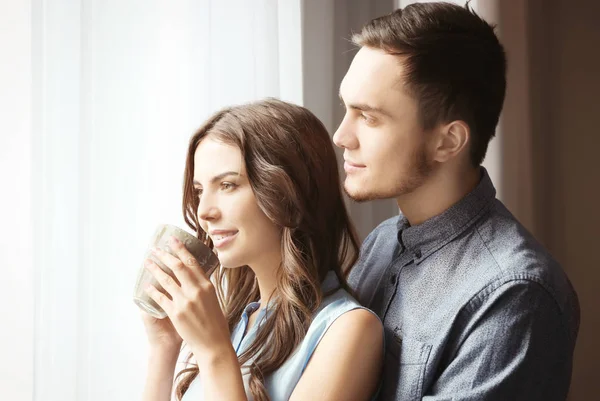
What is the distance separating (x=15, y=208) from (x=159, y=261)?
1.16 ft

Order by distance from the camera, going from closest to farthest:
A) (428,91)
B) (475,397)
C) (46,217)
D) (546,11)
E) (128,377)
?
(475,397) → (428,91) → (46,217) → (128,377) → (546,11)

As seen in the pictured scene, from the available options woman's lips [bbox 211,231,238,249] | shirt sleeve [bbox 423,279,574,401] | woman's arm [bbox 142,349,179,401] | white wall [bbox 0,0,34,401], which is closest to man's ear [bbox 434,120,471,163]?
shirt sleeve [bbox 423,279,574,401]

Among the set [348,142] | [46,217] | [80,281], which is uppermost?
[348,142]

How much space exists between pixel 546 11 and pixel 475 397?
58.7 inches

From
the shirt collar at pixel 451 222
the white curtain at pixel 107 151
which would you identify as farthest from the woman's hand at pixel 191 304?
the shirt collar at pixel 451 222

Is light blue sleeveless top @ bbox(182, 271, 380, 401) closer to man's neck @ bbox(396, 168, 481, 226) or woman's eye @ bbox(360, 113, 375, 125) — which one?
man's neck @ bbox(396, 168, 481, 226)

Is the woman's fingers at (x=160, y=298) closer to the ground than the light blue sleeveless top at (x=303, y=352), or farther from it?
farther from it

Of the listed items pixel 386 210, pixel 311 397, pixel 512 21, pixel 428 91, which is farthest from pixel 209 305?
pixel 512 21

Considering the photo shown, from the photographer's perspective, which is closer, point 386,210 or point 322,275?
point 322,275

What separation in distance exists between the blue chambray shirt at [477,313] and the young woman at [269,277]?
7cm

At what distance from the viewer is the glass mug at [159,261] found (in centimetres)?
118

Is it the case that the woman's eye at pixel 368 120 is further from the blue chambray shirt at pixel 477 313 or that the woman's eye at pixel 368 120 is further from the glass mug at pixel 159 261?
the glass mug at pixel 159 261

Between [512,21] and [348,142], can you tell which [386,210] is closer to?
[512,21]

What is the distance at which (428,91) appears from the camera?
1.23m
